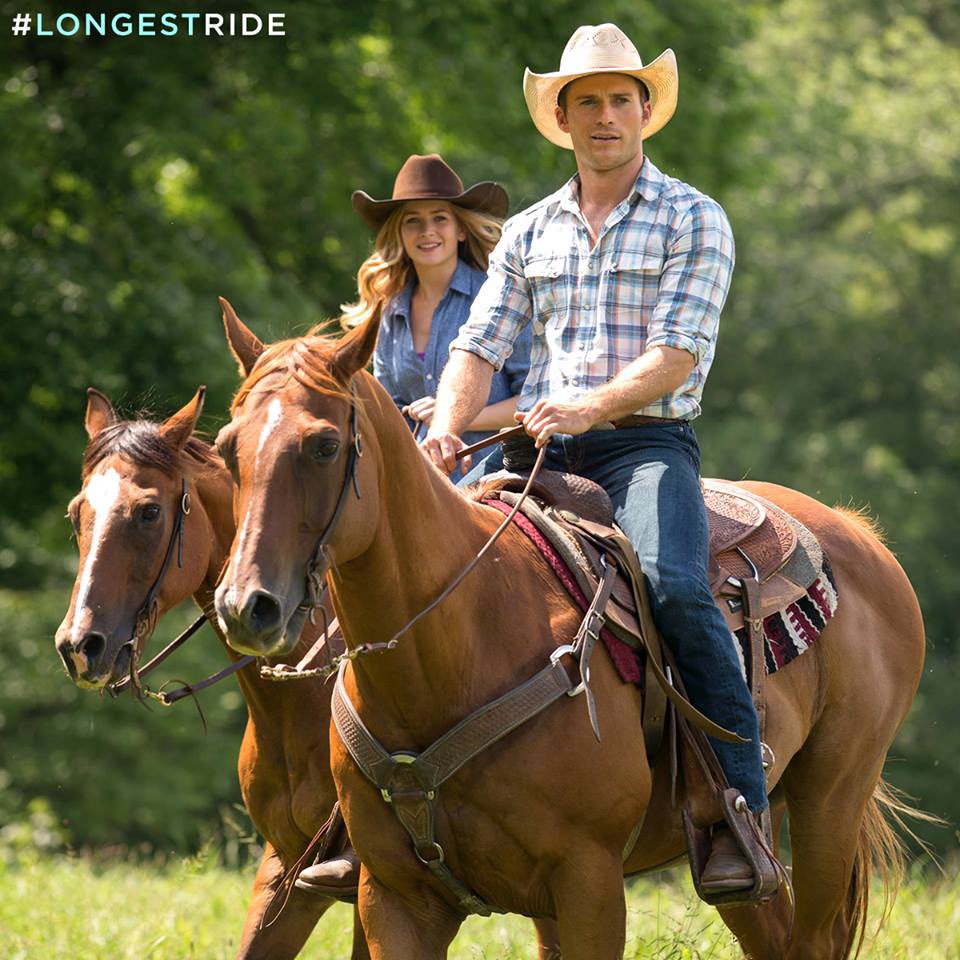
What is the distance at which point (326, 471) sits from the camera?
427 cm

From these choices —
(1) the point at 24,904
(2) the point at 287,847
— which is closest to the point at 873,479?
(1) the point at 24,904

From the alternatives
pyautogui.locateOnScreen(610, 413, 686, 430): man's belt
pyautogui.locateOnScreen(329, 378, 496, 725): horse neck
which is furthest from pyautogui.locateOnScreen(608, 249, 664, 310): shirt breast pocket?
pyautogui.locateOnScreen(329, 378, 496, 725): horse neck

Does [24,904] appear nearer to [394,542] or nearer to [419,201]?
[419,201]

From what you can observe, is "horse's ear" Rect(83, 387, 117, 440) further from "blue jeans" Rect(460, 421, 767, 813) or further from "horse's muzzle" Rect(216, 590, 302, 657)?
"horse's muzzle" Rect(216, 590, 302, 657)

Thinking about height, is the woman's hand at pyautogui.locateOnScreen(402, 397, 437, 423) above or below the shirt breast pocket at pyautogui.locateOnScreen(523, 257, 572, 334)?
below

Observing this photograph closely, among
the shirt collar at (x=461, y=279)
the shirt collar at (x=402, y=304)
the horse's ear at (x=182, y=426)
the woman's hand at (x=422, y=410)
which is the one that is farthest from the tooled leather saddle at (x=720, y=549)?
the shirt collar at (x=402, y=304)

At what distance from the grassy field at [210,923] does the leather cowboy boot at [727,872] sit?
1156 millimetres

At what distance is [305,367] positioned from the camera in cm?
439

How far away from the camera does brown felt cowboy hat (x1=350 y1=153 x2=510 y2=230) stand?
7.68m

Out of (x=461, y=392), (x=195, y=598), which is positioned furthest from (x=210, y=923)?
(x=461, y=392)

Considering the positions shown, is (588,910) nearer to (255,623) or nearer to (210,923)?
(255,623)

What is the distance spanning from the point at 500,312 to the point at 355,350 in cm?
147

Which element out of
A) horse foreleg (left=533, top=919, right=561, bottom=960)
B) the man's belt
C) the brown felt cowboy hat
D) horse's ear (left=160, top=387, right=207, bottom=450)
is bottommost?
horse foreleg (left=533, top=919, right=561, bottom=960)

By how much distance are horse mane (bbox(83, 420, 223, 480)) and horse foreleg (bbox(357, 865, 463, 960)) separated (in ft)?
6.41
